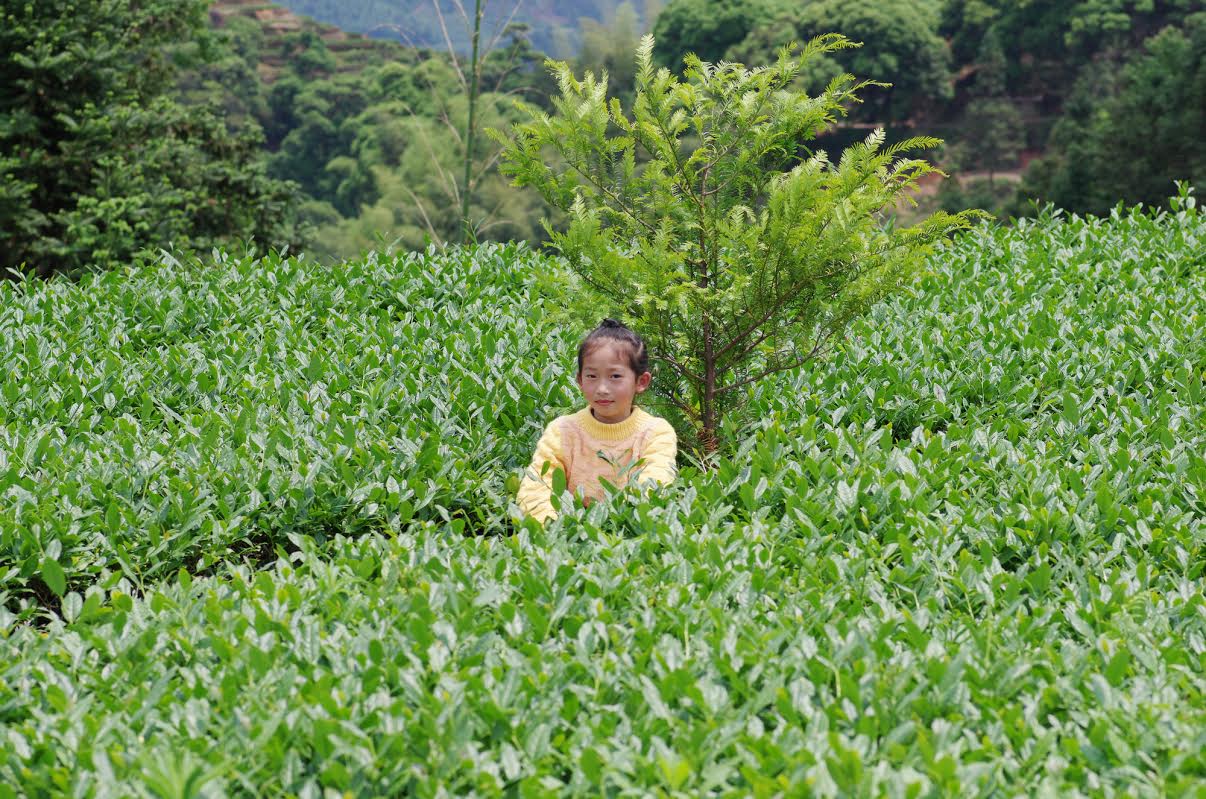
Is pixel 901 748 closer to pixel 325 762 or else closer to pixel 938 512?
pixel 325 762

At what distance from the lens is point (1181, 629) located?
302 cm

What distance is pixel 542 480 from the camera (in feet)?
13.5

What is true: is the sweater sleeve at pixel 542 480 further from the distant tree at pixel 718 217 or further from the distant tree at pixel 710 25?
the distant tree at pixel 710 25

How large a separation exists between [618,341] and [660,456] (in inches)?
17.1

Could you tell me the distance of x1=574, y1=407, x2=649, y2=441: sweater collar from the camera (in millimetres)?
4332

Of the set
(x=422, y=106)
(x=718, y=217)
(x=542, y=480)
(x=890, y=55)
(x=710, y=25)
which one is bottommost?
(x=542, y=480)

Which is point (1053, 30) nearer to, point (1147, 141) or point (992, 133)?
point (992, 133)

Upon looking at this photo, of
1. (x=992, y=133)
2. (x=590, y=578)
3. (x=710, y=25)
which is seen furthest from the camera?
(x=710, y=25)

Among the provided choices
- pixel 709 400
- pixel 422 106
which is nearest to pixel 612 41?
pixel 422 106

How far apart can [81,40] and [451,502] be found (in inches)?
628

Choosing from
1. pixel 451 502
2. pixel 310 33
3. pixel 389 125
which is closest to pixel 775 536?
pixel 451 502

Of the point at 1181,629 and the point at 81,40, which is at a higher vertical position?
the point at 81,40

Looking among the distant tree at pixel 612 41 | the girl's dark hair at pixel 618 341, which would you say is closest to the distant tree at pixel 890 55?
the distant tree at pixel 612 41

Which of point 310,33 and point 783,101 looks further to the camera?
point 310,33
